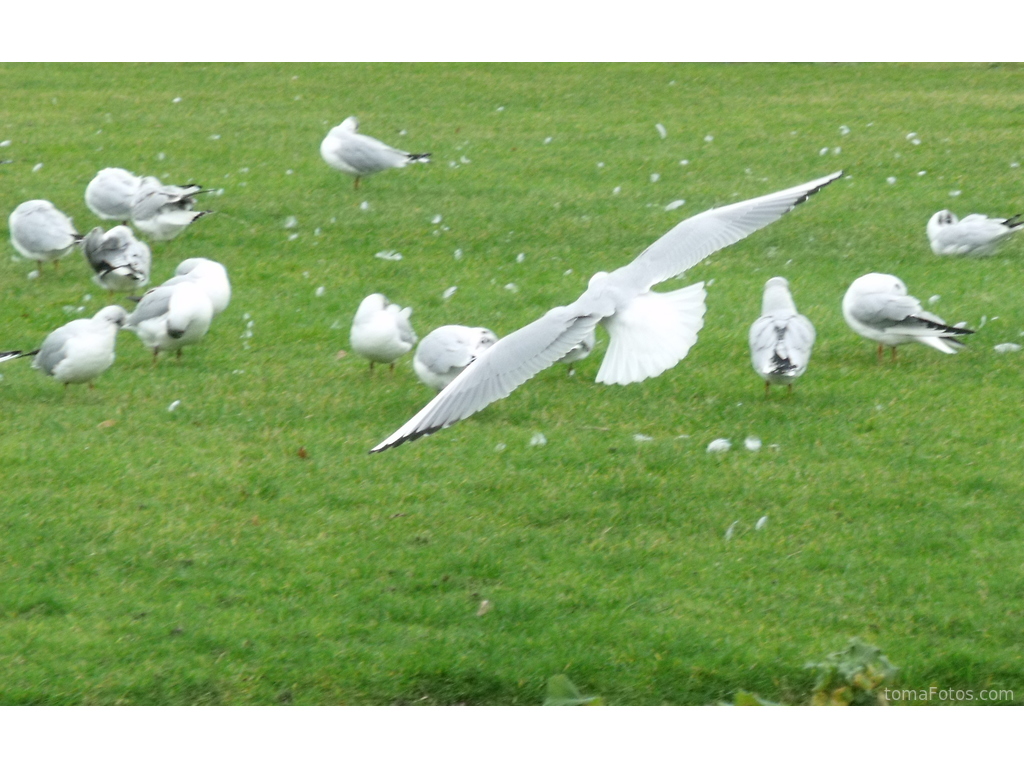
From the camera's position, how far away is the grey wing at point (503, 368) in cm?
664

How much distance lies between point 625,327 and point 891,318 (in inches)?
99.2

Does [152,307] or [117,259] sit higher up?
[117,259]

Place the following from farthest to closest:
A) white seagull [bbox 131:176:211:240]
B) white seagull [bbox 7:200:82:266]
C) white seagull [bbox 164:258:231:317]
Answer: white seagull [bbox 131:176:211:240]
white seagull [bbox 7:200:82:266]
white seagull [bbox 164:258:231:317]

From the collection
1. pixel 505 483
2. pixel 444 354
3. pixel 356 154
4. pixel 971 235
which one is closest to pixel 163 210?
pixel 356 154

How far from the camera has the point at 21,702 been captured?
18.5ft

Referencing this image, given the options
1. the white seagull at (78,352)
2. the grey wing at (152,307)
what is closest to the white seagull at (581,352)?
the grey wing at (152,307)

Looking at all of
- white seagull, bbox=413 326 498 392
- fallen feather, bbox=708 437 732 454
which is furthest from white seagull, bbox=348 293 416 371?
fallen feather, bbox=708 437 732 454

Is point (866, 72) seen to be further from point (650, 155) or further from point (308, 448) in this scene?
point (308, 448)

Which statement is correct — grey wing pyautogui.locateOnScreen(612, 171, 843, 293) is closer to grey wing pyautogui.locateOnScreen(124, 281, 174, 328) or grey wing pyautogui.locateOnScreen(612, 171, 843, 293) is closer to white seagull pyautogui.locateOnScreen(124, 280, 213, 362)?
white seagull pyautogui.locateOnScreen(124, 280, 213, 362)

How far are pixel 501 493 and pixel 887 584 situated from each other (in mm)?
2247

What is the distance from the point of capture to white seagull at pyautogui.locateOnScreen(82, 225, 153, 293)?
36.4ft

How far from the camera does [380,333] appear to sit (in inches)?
360

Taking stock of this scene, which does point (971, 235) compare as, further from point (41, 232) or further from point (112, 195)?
point (41, 232)

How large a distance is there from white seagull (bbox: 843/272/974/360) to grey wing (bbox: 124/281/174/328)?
5.05m
